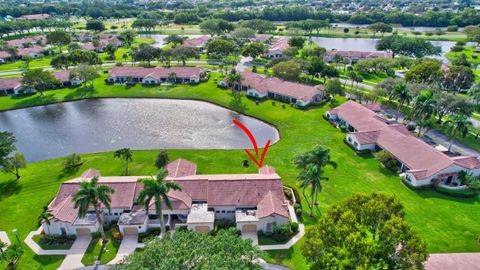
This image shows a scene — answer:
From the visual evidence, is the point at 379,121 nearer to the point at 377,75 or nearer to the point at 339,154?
the point at 339,154

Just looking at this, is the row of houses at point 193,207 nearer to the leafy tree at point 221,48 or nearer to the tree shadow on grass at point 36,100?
the tree shadow on grass at point 36,100

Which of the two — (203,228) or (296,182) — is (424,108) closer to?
(296,182)

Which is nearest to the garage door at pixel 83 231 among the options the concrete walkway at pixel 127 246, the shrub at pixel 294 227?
the concrete walkway at pixel 127 246

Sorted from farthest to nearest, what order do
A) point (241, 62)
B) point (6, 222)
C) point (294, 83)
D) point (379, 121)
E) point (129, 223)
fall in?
point (241, 62) < point (294, 83) < point (379, 121) < point (6, 222) < point (129, 223)

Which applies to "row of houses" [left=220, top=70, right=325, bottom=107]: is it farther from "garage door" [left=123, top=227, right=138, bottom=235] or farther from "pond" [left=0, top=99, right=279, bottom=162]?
"garage door" [left=123, top=227, right=138, bottom=235]

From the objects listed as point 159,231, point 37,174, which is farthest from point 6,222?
point 159,231

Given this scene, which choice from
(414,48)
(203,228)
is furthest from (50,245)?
(414,48)
